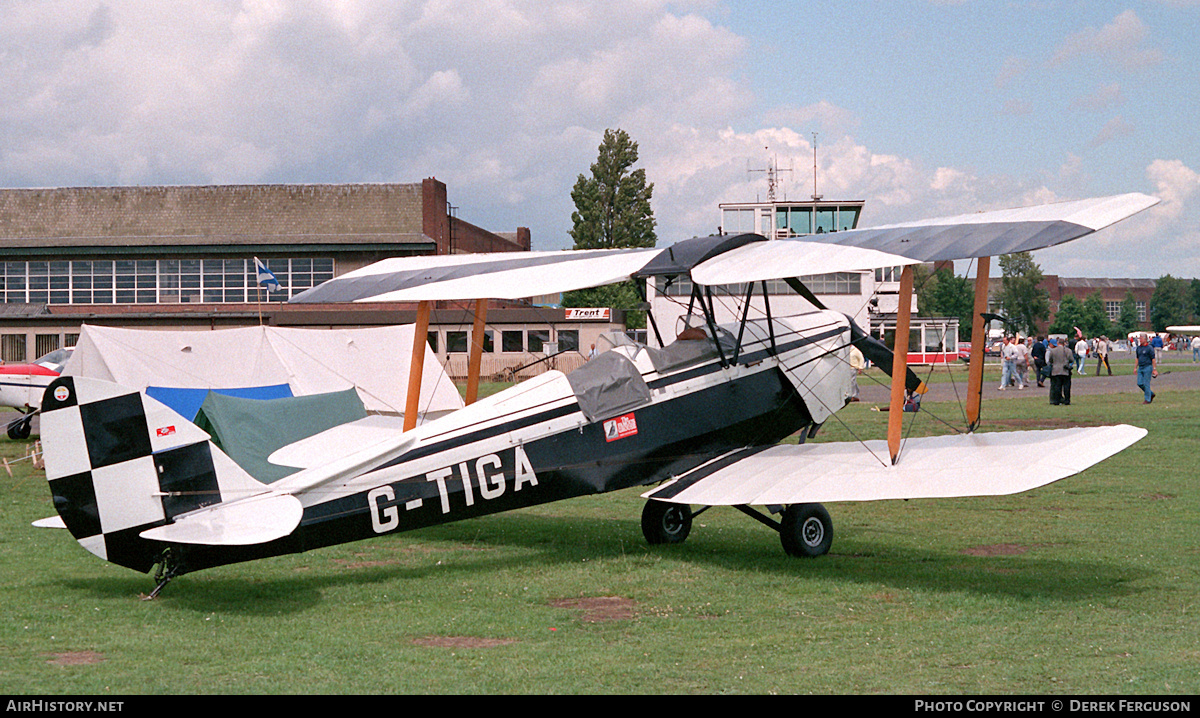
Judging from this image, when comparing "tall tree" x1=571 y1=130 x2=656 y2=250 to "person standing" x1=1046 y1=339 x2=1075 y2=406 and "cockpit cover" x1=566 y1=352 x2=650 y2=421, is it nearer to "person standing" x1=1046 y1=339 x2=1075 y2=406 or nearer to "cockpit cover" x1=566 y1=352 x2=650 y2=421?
"person standing" x1=1046 y1=339 x2=1075 y2=406

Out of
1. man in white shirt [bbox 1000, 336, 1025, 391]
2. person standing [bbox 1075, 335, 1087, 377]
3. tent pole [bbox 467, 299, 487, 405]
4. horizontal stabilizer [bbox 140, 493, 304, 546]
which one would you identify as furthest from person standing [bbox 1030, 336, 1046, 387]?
horizontal stabilizer [bbox 140, 493, 304, 546]

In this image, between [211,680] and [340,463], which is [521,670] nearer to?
[211,680]

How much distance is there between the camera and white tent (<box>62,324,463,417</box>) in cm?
1703

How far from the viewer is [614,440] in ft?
28.6

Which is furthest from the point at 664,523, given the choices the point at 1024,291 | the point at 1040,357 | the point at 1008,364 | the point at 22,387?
the point at 1024,291

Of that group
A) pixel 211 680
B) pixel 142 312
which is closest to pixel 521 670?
pixel 211 680

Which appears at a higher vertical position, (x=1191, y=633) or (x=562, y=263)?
(x=562, y=263)

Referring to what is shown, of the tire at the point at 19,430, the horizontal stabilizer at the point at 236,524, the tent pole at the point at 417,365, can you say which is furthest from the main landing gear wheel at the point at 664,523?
the tire at the point at 19,430

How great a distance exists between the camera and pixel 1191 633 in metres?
6.15

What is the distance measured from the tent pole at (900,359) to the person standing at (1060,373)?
1761 cm

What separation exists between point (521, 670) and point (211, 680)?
60.9 inches

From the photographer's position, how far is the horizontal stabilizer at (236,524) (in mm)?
6477

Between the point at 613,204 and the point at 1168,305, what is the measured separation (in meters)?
128
